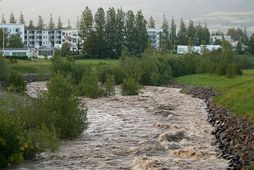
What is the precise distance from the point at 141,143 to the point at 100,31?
105557mm

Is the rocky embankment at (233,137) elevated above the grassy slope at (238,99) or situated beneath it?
situated beneath

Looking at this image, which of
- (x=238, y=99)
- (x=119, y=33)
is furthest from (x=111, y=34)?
(x=238, y=99)

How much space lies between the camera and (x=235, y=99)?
5016cm

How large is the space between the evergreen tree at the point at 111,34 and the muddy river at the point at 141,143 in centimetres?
8015

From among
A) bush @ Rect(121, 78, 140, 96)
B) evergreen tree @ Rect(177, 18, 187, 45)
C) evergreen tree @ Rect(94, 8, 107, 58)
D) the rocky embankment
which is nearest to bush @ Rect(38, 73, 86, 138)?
the rocky embankment

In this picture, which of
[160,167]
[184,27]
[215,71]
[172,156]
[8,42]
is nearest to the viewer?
[160,167]

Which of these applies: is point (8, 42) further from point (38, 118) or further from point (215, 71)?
point (38, 118)

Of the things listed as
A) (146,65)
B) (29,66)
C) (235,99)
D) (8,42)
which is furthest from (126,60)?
(8,42)

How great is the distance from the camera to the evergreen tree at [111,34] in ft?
447

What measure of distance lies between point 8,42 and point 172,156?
12036 cm

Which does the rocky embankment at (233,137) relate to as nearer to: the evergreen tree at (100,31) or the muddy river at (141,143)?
the muddy river at (141,143)

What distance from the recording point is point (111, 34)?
137250 mm

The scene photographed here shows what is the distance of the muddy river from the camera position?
27.2 metres

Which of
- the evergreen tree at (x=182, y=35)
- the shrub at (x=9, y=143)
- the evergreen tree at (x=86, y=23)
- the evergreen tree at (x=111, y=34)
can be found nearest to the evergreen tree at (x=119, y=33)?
the evergreen tree at (x=111, y=34)
